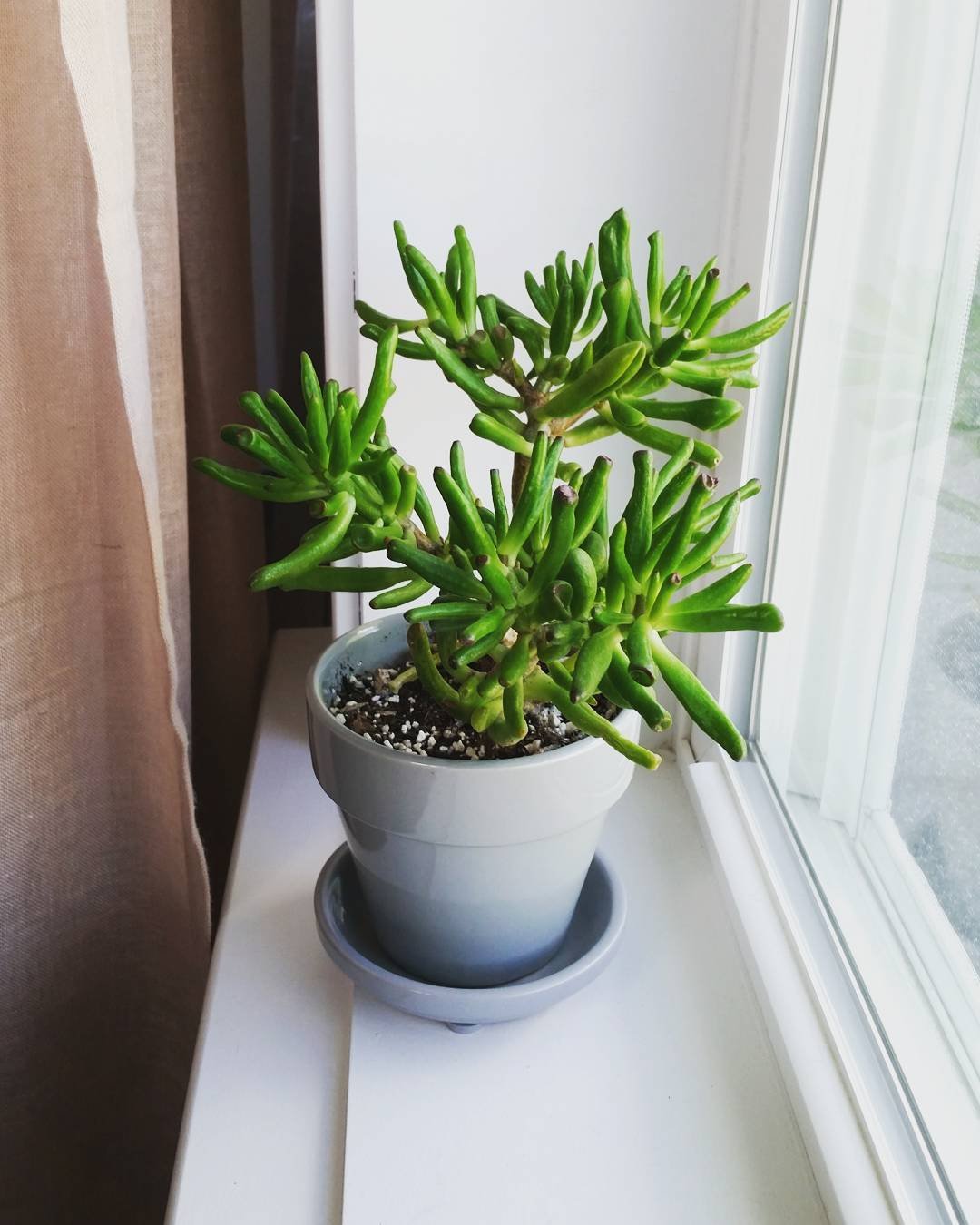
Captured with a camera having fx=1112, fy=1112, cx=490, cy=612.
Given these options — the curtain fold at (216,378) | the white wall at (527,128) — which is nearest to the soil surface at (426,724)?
the white wall at (527,128)

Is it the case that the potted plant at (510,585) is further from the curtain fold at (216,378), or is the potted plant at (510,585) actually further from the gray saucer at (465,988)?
the curtain fold at (216,378)

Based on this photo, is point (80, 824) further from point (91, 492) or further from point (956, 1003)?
point (956, 1003)

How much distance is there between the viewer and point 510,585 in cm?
44

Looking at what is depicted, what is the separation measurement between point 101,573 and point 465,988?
328mm

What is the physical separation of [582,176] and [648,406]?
24cm

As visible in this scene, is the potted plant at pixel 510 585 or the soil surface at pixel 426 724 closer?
the potted plant at pixel 510 585

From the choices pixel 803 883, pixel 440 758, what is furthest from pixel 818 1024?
pixel 440 758

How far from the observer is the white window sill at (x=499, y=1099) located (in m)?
0.47

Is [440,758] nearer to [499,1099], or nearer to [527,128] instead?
[499,1099]

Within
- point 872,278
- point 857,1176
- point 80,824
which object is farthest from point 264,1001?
point 872,278

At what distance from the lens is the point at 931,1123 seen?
1.47 feet

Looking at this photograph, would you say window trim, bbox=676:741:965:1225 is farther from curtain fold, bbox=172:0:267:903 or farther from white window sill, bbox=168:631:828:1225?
curtain fold, bbox=172:0:267:903

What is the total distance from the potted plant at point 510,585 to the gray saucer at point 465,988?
0.02 metres

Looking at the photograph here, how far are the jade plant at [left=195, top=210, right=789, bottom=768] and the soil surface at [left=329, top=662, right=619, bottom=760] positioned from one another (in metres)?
0.02
